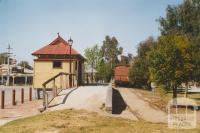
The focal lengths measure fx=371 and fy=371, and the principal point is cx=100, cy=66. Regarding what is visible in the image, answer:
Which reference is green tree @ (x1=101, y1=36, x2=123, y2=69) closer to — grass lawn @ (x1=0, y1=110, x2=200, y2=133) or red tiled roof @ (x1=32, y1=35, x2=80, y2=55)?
red tiled roof @ (x1=32, y1=35, x2=80, y2=55)

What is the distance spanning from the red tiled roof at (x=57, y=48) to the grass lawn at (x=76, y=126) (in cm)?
2014

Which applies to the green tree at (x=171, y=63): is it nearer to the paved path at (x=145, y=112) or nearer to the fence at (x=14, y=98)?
the paved path at (x=145, y=112)

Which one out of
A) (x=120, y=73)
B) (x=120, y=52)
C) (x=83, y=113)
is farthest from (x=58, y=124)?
(x=120, y=52)

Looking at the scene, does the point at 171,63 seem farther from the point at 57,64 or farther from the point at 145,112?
the point at 57,64

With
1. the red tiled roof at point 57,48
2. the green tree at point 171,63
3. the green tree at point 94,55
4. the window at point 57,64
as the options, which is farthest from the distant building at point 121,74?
the green tree at point 94,55

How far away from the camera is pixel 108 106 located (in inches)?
675

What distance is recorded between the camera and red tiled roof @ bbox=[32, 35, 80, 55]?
35.4 metres

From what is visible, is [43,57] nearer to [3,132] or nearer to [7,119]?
[7,119]

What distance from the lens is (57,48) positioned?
36.7 metres

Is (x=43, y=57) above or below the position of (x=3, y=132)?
above

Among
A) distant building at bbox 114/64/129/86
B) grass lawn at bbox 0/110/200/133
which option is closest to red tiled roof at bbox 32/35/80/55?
distant building at bbox 114/64/129/86

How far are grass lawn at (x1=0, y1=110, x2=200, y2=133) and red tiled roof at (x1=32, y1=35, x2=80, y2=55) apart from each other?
20.1 m

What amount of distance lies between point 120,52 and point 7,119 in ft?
328

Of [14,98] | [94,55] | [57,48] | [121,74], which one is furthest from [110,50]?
[14,98]
